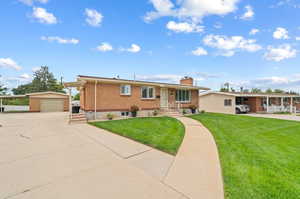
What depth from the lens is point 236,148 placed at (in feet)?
16.9

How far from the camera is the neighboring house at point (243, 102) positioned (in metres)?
21.0

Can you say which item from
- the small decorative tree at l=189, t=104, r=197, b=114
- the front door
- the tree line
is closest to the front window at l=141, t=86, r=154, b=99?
the front door

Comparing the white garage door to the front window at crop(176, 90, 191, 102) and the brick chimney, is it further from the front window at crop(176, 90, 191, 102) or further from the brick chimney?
the brick chimney

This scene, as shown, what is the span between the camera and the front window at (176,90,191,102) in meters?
16.4

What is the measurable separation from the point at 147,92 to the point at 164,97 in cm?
219

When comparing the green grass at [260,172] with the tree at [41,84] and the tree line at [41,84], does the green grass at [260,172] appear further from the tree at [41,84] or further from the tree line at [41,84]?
the tree at [41,84]

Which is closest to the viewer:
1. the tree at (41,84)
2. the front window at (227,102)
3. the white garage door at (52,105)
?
the front window at (227,102)

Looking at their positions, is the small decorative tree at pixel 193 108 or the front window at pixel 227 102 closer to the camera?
the small decorative tree at pixel 193 108

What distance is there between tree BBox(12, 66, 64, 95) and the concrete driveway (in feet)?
158

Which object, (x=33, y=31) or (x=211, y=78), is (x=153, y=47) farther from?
(x=211, y=78)

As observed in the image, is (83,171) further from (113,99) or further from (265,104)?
(265,104)

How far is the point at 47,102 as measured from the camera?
22469 mm

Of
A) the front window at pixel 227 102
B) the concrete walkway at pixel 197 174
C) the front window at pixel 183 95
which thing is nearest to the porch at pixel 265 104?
the front window at pixel 227 102

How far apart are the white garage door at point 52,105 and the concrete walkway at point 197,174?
78.5ft
